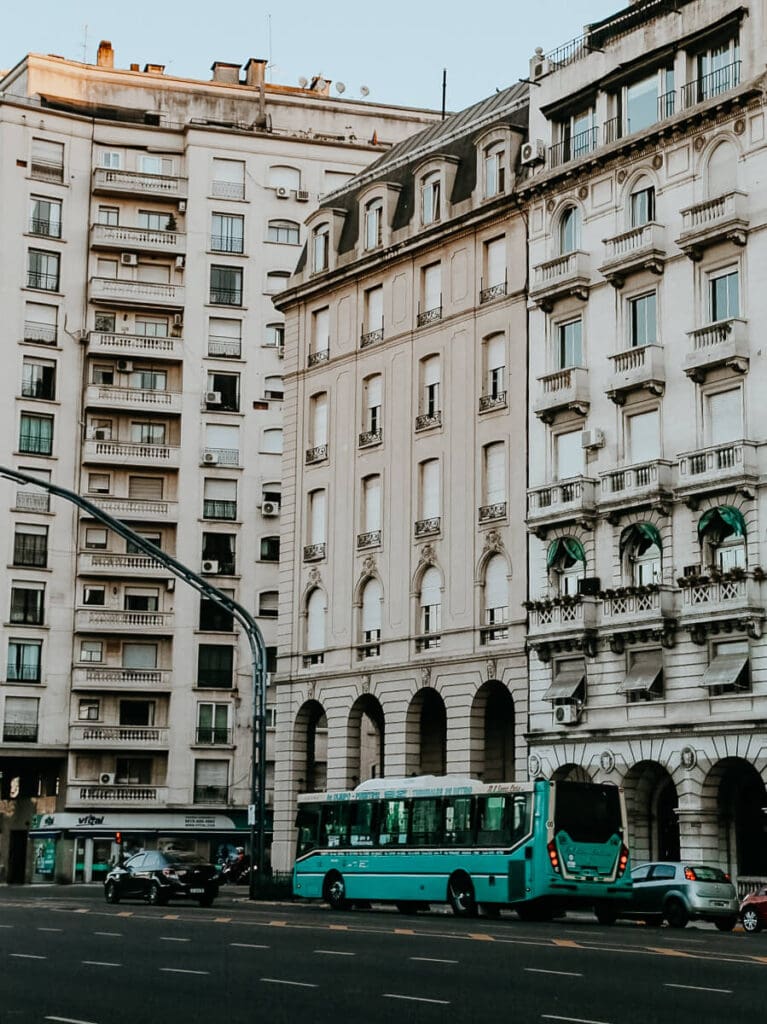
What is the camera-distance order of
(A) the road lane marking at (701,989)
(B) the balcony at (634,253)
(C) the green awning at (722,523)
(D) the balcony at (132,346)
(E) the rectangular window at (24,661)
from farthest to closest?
(D) the balcony at (132,346) → (E) the rectangular window at (24,661) → (B) the balcony at (634,253) → (C) the green awning at (722,523) → (A) the road lane marking at (701,989)

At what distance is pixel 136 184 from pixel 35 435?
480 inches

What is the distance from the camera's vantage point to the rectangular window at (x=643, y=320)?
4578 centimetres

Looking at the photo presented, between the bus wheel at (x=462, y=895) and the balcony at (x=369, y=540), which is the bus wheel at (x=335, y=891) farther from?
the balcony at (x=369, y=540)

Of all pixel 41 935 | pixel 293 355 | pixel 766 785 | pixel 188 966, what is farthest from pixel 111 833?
pixel 188 966

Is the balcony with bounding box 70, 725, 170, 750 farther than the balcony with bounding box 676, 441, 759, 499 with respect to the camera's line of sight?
Yes

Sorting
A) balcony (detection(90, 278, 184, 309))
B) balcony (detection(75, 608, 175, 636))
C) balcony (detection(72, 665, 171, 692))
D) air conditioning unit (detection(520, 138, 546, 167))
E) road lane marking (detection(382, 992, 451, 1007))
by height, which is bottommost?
road lane marking (detection(382, 992, 451, 1007))

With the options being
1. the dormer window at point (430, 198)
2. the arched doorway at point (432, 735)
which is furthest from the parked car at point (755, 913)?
the dormer window at point (430, 198)

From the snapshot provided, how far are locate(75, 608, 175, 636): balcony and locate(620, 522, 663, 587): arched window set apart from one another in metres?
33.8

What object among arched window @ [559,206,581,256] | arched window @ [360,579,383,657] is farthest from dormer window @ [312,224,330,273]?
arched window @ [360,579,383,657]

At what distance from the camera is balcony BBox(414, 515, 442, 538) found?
170 ft

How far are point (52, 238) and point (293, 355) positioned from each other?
2177 centimetres

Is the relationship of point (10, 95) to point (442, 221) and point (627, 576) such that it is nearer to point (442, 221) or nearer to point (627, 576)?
point (442, 221)

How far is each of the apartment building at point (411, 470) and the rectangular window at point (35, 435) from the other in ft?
63.4

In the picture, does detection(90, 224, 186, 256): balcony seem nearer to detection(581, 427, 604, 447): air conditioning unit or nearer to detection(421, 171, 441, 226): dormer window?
detection(421, 171, 441, 226): dormer window
